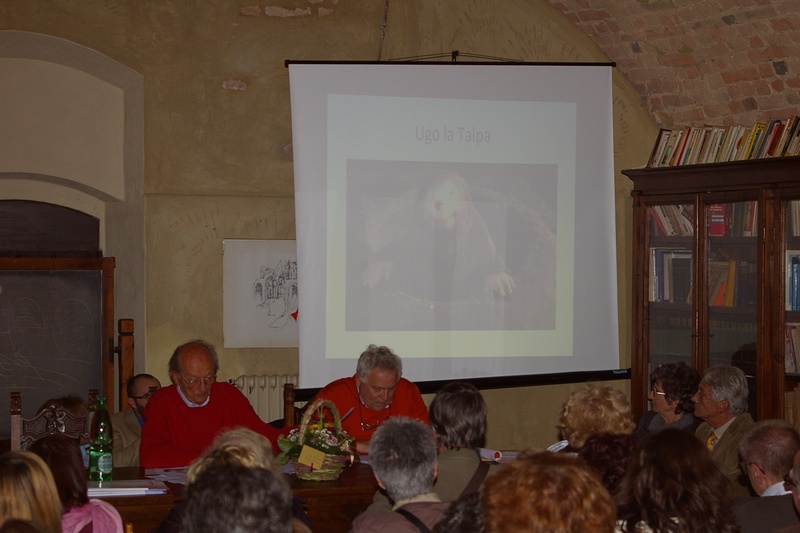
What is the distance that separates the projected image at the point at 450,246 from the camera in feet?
19.0

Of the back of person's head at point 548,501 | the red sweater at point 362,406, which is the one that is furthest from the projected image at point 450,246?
the back of person's head at point 548,501

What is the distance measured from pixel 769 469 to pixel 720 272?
9.09 ft

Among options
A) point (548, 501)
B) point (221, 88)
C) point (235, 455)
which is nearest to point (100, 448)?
point (235, 455)

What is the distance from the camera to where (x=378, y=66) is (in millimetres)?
5828

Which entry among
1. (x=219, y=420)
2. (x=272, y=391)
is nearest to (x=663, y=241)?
(x=272, y=391)

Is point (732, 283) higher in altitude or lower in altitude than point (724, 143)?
lower

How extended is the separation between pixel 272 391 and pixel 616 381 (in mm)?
2301

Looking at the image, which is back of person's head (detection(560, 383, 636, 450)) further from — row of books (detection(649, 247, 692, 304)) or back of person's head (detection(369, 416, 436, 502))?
row of books (detection(649, 247, 692, 304))

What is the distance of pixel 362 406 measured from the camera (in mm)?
4777

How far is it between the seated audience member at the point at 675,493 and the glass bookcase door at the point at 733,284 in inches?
129

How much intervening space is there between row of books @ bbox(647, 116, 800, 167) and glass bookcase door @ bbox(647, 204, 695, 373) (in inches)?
12.2

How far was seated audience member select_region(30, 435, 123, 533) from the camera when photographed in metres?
2.72

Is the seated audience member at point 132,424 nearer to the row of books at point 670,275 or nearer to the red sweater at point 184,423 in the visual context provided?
the red sweater at point 184,423

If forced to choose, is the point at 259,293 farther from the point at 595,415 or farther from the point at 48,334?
the point at 595,415
